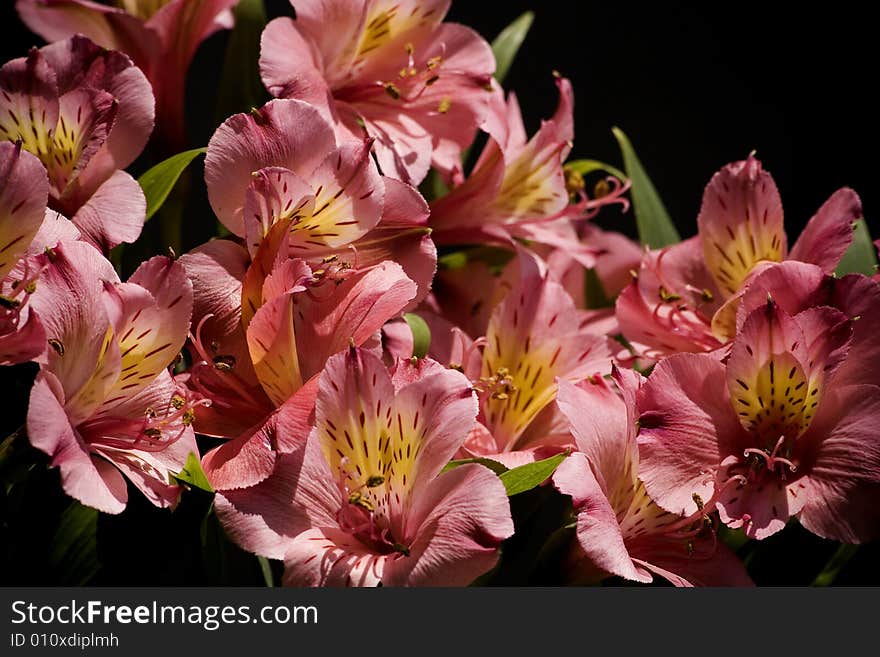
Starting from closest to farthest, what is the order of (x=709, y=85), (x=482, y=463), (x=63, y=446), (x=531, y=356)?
(x=63, y=446), (x=482, y=463), (x=531, y=356), (x=709, y=85)

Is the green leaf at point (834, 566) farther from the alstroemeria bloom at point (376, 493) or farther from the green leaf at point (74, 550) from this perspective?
the green leaf at point (74, 550)

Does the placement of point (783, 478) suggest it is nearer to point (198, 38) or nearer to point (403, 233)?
point (403, 233)

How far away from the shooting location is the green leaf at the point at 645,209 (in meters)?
0.92

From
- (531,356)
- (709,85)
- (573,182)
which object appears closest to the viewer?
(531,356)

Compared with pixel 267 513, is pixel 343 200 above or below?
above

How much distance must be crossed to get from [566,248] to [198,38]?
0.30 meters

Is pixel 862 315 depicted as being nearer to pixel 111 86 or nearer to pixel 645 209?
pixel 645 209

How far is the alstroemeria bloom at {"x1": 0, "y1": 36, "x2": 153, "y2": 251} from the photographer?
0.61m

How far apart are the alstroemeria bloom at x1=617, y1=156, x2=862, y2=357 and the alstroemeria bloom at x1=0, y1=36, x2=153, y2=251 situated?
33cm

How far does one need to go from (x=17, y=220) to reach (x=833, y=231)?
1.58ft

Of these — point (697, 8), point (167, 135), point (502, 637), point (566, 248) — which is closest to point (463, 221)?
point (566, 248)

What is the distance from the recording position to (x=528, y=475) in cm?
60

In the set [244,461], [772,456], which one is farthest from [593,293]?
[244,461]

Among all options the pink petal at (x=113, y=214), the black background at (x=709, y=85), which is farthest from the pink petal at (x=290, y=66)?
the black background at (x=709, y=85)
